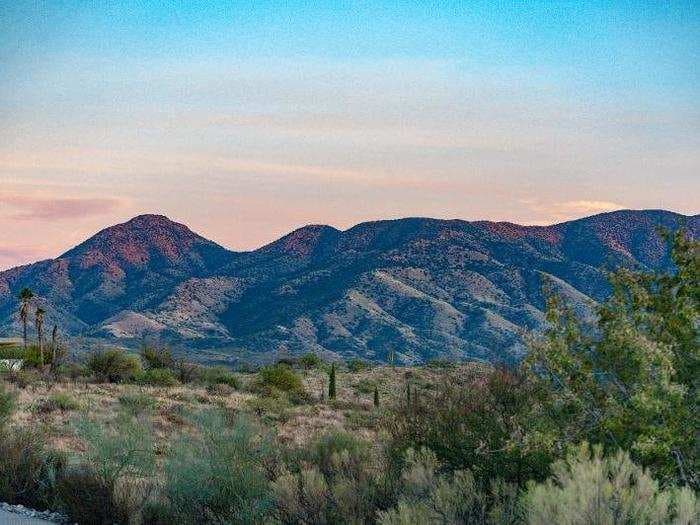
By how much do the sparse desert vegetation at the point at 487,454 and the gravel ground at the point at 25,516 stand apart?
253mm

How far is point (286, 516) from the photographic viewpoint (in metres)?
10.9

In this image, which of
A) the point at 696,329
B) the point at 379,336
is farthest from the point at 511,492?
the point at 379,336

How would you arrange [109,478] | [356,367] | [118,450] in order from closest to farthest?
[109,478] < [118,450] < [356,367]

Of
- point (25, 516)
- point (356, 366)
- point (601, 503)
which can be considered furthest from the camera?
point (356, 366)

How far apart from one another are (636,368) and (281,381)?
134ft

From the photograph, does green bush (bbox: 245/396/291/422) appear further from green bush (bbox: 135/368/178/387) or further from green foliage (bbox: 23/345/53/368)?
green foliage (bbox: 23/345/53/368)

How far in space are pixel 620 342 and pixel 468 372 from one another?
386 cm

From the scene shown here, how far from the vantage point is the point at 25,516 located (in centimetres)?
1355

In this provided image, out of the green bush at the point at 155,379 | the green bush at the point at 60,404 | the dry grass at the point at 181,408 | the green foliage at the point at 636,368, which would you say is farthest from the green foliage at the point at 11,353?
the green foliage at the point at 636,368

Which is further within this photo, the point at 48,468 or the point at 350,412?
the point at 350,412

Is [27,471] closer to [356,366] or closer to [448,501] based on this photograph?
[448,501]

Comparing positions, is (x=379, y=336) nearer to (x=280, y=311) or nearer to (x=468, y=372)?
(x=280, y=311)

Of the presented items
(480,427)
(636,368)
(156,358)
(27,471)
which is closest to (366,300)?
(156,358)

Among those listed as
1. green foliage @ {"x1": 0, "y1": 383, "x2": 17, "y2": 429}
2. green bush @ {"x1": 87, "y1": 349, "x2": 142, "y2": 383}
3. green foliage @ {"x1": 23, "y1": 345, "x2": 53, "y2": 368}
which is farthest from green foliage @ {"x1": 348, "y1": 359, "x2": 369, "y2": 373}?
green foliage @ {"x1": 0, "y1": 383, "x2": 17, "y2": 429}
